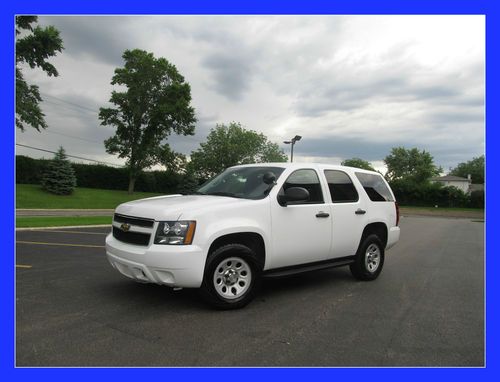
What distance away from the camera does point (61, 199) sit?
32531 millimetres

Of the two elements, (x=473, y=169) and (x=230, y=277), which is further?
(x=473, y=169)

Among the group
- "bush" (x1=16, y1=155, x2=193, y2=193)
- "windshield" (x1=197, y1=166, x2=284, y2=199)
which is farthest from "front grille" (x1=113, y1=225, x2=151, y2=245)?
"bush" (x1=16, y1=155, x2=193, y2=193)

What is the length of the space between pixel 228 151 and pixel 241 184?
56819 mm

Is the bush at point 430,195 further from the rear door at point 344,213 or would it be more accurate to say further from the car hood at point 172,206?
the car hood at point 172,206

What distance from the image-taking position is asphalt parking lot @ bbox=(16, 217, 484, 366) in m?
3.58

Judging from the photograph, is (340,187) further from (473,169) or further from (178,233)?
(473,169)

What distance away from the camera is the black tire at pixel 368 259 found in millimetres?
6558

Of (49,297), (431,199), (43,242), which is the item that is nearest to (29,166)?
(43,242)

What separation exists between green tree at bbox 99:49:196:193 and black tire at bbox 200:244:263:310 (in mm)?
40281

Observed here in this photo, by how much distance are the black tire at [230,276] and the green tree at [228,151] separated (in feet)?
185

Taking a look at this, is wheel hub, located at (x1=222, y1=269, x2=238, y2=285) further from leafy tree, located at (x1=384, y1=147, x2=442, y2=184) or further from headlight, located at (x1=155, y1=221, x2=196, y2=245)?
leafy tree, located at (x1=384, y1=147, x2=442, y2=184)

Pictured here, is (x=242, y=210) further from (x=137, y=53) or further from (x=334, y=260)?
(x=137, y=53)

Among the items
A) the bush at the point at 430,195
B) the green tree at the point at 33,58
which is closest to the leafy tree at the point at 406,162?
the bush at the point at 430,195

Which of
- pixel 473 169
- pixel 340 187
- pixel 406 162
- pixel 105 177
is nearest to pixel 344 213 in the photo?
pixel 340 187
